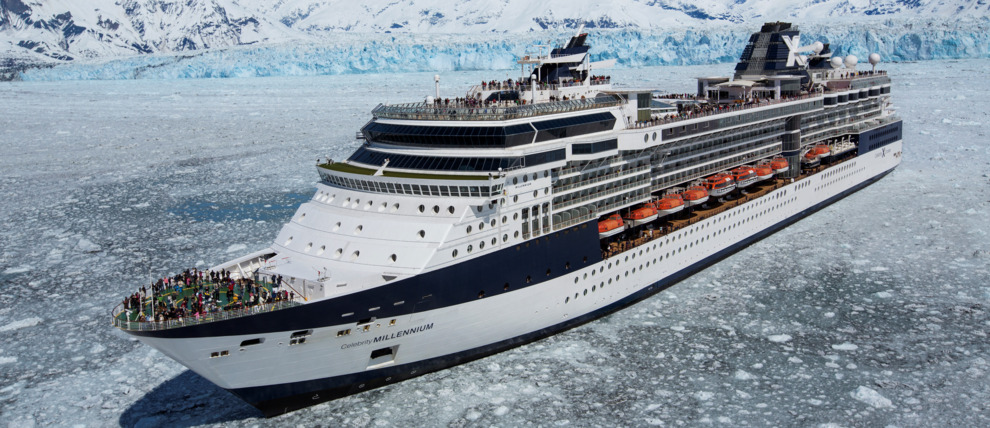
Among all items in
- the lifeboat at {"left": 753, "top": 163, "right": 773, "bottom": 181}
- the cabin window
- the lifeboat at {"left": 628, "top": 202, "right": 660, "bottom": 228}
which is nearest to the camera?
the cabin window

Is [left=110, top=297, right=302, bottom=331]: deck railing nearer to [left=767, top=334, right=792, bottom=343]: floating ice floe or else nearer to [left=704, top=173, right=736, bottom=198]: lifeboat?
[left=767, top=334, right=792, bottom=343]: floating ice floe

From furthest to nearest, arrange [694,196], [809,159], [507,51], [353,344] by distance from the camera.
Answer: [507,51] → [809,159] → [694,196] → [353,344]

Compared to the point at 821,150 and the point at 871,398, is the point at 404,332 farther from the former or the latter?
the point at 821,150

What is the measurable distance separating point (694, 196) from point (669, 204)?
161 centimetres

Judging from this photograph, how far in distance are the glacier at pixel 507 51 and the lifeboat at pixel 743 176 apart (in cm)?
8556

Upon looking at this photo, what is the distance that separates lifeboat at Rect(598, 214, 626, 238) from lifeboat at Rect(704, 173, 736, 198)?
557 centimetres

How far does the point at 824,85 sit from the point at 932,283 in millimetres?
15750

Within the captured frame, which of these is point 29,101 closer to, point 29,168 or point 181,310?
point 29,168

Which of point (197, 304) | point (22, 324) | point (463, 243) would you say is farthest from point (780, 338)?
point (22, 324)

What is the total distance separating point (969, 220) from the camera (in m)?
28.9

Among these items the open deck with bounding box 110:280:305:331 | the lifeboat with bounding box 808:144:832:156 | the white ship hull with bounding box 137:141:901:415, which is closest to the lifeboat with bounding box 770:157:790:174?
the lifeboat with bounding box 808:144:832:156

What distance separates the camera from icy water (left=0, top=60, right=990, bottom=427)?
50.5ft

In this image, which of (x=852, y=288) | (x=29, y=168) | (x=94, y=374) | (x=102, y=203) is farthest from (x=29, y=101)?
(x=852, y=288)

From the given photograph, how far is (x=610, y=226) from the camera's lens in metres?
20.4
